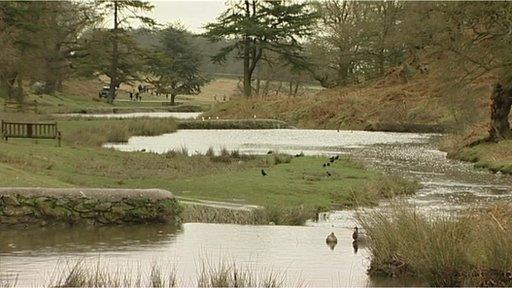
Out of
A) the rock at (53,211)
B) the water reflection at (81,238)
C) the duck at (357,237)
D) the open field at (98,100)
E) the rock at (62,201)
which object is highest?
the open field at (98,100)

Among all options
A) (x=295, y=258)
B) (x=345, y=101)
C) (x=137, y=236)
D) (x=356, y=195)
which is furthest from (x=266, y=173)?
(x=345, y=101)

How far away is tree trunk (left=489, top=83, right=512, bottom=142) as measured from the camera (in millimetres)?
43156

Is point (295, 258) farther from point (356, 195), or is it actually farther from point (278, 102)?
point (278, 102)

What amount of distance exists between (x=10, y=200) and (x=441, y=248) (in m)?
10.4

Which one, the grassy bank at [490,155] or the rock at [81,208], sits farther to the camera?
the grassy bank at [490,155]

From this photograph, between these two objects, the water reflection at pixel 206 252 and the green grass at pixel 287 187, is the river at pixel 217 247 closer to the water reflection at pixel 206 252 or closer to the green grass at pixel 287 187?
the water reflection at pixel 206 252

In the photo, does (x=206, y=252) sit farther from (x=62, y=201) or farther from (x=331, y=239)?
(x=62, y=201)

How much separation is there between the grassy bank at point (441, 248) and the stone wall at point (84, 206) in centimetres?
677

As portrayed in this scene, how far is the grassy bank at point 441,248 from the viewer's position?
13.2 metres

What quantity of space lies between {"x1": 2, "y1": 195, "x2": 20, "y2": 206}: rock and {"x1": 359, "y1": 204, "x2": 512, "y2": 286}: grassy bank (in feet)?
28.4

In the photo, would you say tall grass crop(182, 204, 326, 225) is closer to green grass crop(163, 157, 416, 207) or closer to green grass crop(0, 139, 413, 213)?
green grass crop(0, 139, 413, 213)

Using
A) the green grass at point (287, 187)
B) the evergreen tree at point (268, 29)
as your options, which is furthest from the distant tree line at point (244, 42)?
the green grass at point (287, 187)

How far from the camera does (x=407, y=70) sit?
265 ft

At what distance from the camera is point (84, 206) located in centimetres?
2002
